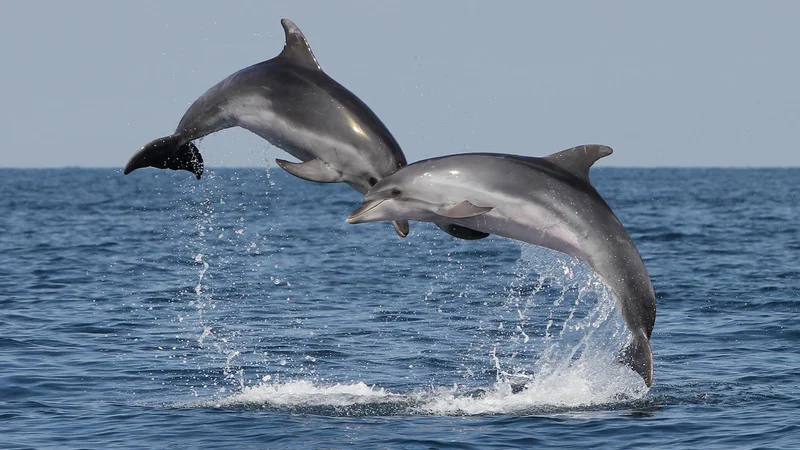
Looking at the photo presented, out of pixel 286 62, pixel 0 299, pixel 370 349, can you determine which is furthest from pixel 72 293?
pixel 286 62

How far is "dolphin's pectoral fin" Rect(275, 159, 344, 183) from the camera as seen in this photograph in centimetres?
933

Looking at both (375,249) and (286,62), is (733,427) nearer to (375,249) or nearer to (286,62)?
(286,62)

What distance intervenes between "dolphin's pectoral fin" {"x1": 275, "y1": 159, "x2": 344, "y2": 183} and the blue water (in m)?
2.05

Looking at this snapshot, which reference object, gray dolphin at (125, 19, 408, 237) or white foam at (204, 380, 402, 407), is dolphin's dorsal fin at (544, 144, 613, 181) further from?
white foam at (204, 380, 402, 407)

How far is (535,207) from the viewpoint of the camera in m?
10.0

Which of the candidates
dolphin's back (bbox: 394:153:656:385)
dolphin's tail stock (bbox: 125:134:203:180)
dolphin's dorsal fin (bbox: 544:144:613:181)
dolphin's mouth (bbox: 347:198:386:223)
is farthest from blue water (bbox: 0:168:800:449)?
dolphin's mouth (bbox: 347:198:386:223)

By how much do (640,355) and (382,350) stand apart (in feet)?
21.4

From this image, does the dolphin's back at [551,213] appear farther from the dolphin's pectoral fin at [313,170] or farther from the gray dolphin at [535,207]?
the dolphin's pectoral fin at [313,170]

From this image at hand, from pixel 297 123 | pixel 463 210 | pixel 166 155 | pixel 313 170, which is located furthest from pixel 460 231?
pixel 166 155

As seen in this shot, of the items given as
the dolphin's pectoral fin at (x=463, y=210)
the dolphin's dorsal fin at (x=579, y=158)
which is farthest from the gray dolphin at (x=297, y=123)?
the dolphin's dorsal fin at (x=579, y=158)

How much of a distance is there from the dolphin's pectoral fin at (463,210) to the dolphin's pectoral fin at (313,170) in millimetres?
858

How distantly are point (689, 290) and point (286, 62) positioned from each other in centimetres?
1435

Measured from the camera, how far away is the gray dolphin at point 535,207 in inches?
381

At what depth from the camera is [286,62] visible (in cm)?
1037
